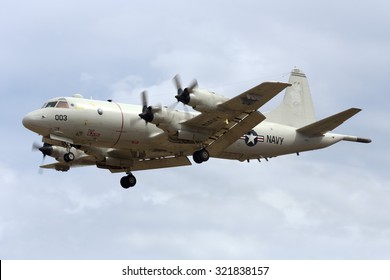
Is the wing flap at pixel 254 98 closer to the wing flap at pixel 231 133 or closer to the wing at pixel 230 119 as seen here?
the wing at pixel 230 119

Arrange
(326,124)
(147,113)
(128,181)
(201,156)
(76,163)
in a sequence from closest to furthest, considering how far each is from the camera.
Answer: (147,113) < (201,156) < (326,124) < (128,181) < (76,163)

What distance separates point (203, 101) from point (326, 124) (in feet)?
26.5

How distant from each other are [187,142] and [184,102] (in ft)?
8.85

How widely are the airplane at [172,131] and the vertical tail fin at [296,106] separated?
129 mm

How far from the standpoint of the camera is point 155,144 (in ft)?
154

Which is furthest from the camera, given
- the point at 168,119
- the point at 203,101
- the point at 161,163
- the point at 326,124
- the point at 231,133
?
the point at 161,163

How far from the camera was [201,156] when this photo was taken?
4616 cm

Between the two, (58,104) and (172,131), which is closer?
(58,104)

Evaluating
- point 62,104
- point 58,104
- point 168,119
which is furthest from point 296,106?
point 58,104

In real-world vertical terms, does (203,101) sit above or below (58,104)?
below

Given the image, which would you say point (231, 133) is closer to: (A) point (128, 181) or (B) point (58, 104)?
(A) point (128, 181)

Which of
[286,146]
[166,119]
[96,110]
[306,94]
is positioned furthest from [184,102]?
[306,94]

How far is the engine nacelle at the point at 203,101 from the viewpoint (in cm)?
4438

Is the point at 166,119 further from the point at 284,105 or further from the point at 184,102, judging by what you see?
the point at 284,105
